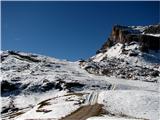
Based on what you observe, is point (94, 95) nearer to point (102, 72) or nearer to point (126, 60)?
point (102, 72)

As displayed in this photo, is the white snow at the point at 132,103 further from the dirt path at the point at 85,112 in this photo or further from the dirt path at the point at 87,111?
the dirt path at the point at 85,112

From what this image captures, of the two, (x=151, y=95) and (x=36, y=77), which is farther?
(x=36, y=77)

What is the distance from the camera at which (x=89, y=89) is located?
88.0 m

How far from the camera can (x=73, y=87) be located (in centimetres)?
8975

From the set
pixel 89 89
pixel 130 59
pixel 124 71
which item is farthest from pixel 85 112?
pixel 130 59

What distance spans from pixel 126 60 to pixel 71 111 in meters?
96.5

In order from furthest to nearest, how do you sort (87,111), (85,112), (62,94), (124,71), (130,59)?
(130,59)
(124,71)
(62,94)
(87,111)
(85,112)

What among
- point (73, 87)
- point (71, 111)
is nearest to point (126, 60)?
point (73, 87)

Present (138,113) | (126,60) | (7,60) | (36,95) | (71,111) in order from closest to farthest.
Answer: (138,113)
(71,111)
(36,95)
(7,60)
(126,60)

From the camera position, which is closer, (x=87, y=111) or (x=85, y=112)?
(x=85, y=112)

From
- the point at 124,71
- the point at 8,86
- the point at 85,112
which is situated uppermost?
the point at 124,71

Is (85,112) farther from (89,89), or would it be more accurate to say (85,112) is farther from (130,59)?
(130,59)

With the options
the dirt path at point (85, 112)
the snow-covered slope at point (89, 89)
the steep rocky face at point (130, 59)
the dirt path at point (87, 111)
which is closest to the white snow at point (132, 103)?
the snow-covered slope at point (89, 89)

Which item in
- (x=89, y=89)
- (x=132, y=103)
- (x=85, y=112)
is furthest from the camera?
(x=89, y=89)
